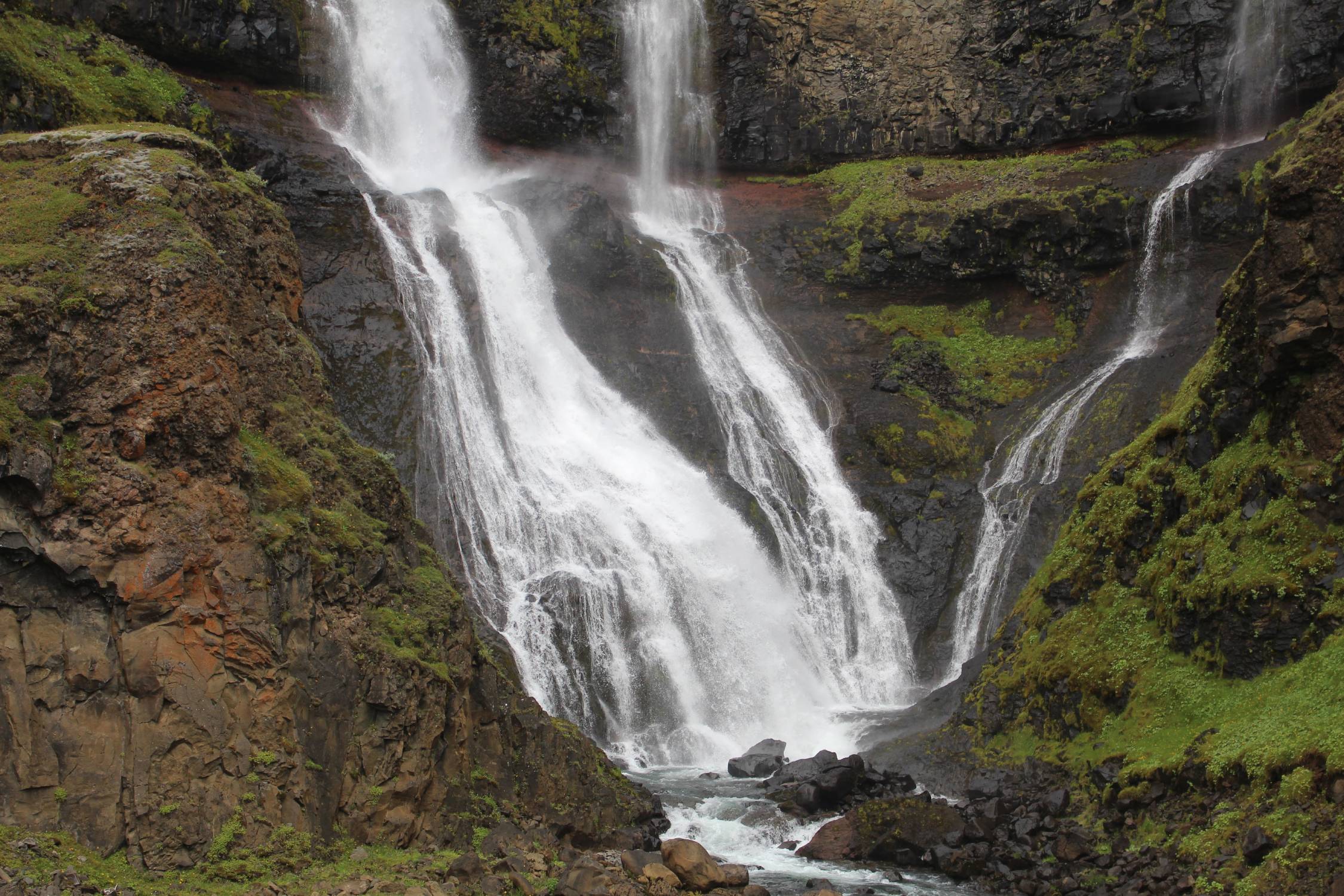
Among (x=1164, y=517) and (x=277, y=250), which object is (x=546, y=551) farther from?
(x=1164, y=517)

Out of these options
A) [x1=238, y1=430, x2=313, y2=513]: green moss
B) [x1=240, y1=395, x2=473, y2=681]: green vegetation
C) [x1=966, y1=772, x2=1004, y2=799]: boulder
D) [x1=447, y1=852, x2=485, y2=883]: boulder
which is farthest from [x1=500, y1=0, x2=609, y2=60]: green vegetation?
[x1=447, y1=852, x2=485, y2=883]: boulder

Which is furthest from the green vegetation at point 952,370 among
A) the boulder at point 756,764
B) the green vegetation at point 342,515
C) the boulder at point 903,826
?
the green vegetation at point 342,515

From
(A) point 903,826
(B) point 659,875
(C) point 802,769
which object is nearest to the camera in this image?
(B) point 659,875

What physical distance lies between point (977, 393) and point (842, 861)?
65.5 feet

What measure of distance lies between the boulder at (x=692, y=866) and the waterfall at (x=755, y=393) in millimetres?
12456

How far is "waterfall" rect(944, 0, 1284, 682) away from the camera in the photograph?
80.0 ft

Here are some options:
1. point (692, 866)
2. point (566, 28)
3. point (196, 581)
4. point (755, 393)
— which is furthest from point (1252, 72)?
point (196, 581)

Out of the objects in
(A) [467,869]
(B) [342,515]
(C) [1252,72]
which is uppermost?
(C) [1252,72]

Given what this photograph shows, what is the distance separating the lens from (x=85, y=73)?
25.4 meters

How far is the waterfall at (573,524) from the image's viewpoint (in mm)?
20891

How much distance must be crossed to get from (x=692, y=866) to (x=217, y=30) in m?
30.9

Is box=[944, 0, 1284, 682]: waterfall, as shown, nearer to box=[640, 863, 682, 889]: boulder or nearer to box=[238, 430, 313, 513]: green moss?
box=[640, 863, 682, 889]: boulder

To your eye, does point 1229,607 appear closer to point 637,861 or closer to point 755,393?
point 637,861

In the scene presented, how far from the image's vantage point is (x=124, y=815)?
8.46m
